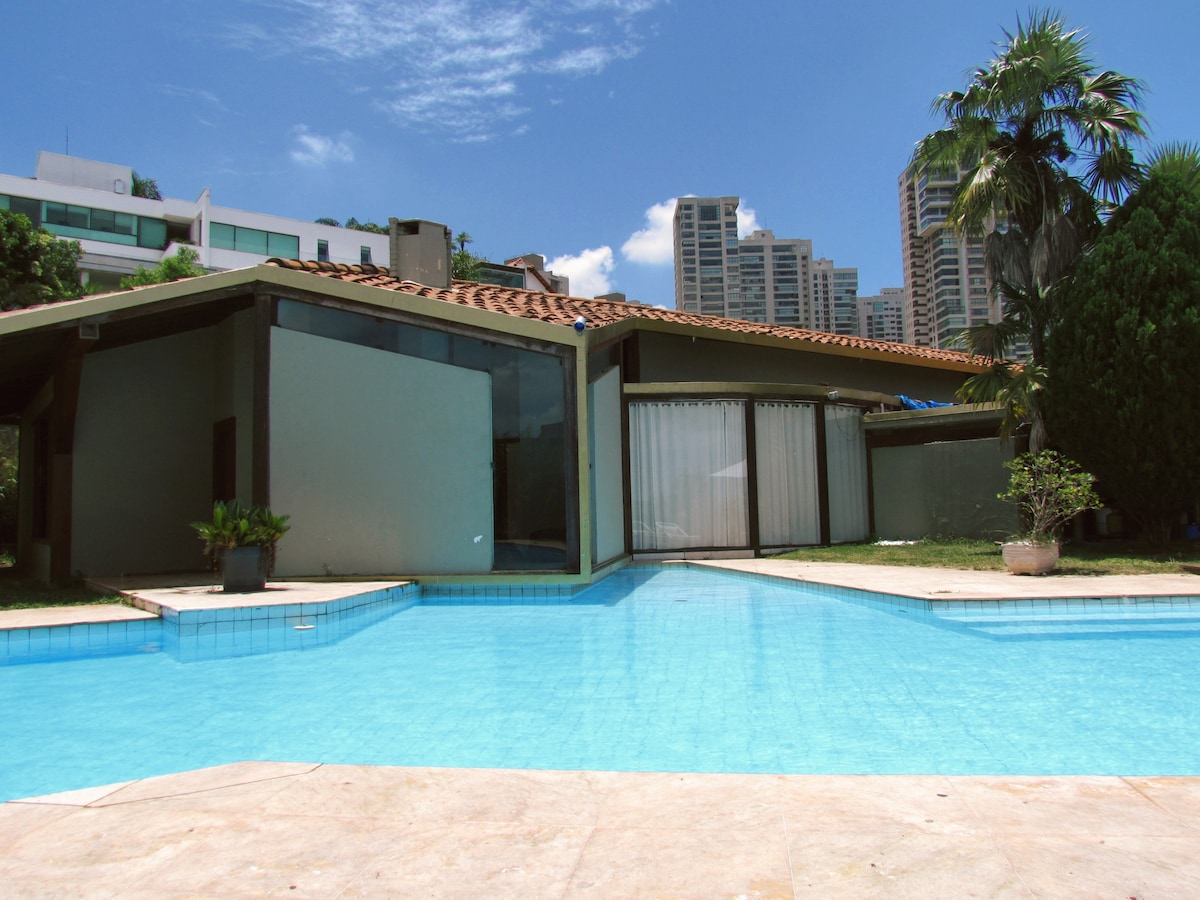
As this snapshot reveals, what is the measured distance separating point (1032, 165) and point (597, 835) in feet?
43.7

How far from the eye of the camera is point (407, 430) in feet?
34.2

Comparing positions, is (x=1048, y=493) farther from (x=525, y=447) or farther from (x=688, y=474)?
(x=525, y=447)

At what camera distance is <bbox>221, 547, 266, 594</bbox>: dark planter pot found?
29.2ft

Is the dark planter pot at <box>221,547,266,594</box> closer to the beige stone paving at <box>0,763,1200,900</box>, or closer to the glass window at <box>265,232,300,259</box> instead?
the beige stone paving at <box>0,763,1200,900</box>

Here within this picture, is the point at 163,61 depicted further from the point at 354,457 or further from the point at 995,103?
the point at 995,103

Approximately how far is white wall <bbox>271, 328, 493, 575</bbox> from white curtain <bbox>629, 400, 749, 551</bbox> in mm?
3403

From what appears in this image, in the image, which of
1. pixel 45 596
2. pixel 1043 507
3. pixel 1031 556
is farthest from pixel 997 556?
pixel 45 596

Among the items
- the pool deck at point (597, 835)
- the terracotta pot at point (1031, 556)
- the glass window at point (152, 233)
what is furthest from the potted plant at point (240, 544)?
the glass window at point (152, 233)

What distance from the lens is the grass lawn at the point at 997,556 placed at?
10.5 m

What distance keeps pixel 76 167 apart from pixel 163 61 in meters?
41.2

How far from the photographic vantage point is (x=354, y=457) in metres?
10.5

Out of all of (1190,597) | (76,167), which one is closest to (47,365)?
(1190,597)

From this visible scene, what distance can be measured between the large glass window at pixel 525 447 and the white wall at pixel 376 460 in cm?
15

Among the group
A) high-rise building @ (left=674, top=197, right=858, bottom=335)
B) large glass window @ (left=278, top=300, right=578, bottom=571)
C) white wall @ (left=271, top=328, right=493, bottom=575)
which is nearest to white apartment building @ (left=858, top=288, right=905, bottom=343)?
high-rise building @ (left=674, top=197, right=858, bottom=335)
